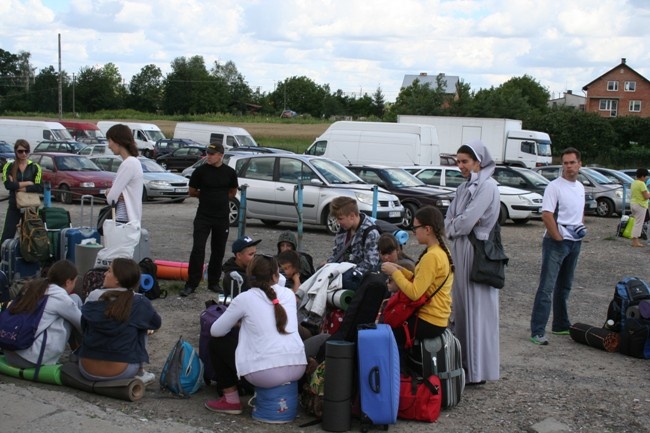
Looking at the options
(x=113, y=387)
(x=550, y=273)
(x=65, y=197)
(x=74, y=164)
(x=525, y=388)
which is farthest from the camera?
(x=74, y=164)

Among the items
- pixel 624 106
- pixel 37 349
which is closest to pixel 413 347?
pixel 37 349

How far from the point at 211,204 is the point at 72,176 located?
53.1 ft

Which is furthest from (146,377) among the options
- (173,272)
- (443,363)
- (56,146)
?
(56,146)

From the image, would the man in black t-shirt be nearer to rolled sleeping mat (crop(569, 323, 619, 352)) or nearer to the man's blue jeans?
the man's blue jeans

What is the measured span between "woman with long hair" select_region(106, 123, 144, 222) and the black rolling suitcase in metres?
3.98

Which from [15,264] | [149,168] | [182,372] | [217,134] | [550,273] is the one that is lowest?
[182,372]

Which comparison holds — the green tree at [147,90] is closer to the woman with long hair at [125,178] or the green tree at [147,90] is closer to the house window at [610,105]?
the house window at [610,105]

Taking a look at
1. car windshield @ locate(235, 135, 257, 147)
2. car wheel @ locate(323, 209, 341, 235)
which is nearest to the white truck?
car windshield @ locate(235, 135, 257, 147)

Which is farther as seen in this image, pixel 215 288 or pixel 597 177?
pixel 597 177

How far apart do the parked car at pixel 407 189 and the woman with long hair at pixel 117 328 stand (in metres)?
13.4

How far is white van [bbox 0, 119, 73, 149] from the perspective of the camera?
4581cm

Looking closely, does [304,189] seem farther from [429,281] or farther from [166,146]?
[166,146]

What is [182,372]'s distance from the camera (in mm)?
6746

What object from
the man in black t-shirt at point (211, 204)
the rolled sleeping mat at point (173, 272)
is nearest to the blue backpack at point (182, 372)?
the man in black t-shirt at point (211, 204)
